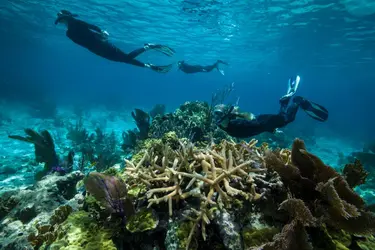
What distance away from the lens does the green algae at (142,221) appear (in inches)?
104

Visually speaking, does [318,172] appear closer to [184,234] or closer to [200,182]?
[200,182]

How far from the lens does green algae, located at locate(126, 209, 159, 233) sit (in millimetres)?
2639

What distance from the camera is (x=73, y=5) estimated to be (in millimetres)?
23328

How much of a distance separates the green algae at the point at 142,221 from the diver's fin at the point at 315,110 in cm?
408

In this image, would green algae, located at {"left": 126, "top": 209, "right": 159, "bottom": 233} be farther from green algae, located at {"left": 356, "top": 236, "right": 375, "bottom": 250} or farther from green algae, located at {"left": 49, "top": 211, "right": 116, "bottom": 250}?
green algae, located at {"left": 356, "top": 236, "right": 375, "bottom": 250}

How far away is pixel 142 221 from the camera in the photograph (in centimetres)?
270

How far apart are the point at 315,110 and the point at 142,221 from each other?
14.2 feet

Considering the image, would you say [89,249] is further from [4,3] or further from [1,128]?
[4,3]

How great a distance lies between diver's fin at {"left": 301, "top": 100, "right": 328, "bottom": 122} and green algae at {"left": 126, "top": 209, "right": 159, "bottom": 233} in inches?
160

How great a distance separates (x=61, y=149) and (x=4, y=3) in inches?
880

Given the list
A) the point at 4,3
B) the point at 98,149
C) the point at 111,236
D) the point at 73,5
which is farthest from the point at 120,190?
the point at 4,3

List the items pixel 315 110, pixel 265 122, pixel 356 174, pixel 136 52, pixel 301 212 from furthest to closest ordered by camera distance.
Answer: pixel 136 52
pixel 265 122
pixel 315 110
pixel 356 174
pixel 301 212

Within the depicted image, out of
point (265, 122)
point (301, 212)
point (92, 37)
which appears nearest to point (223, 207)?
point (301, 212)

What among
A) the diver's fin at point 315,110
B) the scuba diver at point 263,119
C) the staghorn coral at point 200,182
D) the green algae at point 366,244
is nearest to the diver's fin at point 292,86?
the scuba diver at point 263,119
